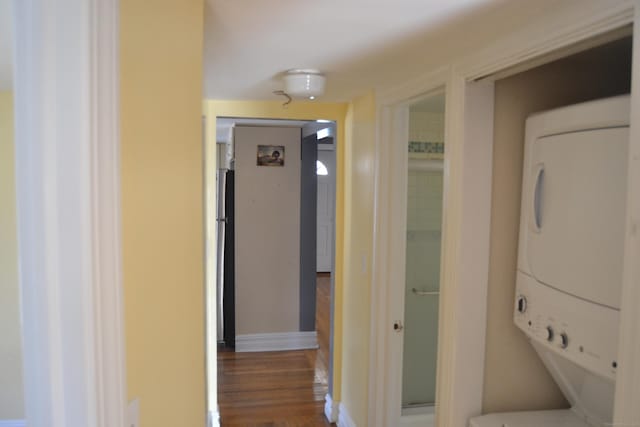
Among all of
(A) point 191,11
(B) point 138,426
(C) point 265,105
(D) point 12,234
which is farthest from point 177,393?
(D) point 12,234

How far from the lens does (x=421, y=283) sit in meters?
3.00

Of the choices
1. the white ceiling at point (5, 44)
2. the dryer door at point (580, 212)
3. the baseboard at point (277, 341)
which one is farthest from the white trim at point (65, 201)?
the baseboard at point (277, 341)

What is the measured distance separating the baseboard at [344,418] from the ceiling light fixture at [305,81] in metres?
2.03

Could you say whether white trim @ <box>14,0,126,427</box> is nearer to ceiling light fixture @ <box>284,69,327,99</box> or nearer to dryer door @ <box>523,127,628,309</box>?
dryer door @ <box>523,127,628,309</box>

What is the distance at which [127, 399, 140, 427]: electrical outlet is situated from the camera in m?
0.85

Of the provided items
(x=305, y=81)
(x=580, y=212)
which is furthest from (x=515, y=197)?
(x=305, y=81)

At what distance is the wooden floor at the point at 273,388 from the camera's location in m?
3.23

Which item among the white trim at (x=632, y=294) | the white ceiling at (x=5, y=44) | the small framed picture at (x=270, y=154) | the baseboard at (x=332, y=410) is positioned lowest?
the baseboard at (x=332, y=410)

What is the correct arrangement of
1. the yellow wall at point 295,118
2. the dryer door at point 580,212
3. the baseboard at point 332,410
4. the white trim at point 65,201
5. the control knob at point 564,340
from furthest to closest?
1. the baseboard at point 332,410
2. the yellow wall at point 295,118
3. the control knob at point 564,340
4. the dryer door at point 580,212
5. the white trim at point 65,201

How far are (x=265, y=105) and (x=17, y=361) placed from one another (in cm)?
239

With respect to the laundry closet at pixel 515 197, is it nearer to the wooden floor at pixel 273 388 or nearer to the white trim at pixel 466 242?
the white trim at pixel 466 242

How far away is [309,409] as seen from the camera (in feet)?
11.0

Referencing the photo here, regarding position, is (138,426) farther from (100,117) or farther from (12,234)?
(12,234)

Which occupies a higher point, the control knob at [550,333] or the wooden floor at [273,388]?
the control knob at [550,333]
